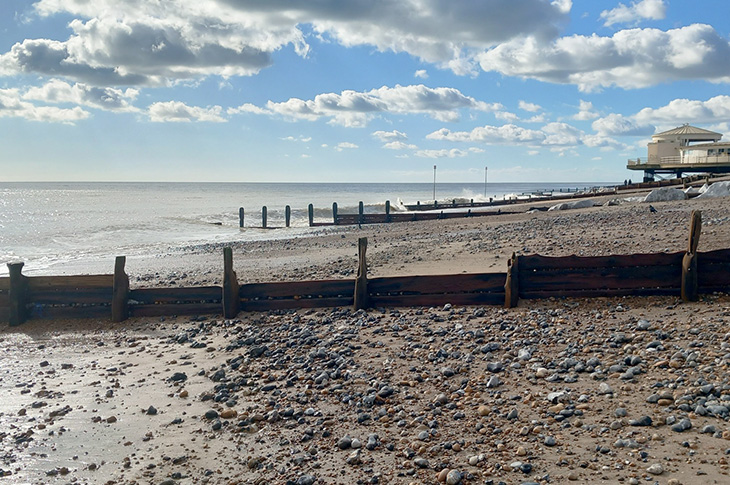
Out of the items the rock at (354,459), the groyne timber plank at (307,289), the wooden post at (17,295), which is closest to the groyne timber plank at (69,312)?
the wooden post at (17,295)

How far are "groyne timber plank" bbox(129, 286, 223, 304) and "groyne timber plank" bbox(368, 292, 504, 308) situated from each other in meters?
3.31

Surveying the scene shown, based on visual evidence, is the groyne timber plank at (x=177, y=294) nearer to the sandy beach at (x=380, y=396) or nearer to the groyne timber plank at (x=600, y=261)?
the sandy beach at (x=380, y=396)

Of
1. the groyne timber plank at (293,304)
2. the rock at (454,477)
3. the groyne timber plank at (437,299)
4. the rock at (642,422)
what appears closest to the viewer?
the rock at (454,477)

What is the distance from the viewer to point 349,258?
1917 centimetres

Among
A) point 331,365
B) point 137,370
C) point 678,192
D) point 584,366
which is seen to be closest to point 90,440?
point 137,370

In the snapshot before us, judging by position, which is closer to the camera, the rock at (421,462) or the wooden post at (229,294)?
the rock at (421,462)

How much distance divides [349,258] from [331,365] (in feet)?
35.5

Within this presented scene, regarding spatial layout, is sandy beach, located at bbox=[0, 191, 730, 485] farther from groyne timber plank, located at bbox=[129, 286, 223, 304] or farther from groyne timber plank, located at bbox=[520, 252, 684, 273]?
groyne timber plank, located at bbox=[520, 252, 684, 273]

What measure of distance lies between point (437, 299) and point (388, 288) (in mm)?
970

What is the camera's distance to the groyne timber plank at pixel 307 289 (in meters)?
11.5

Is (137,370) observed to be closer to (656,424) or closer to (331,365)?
(331,365)

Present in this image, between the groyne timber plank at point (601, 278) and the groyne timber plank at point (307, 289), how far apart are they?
338 cm

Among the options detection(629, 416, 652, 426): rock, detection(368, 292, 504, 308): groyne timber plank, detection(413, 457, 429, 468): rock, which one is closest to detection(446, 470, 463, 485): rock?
detection(413, 457, 429, 468): rock

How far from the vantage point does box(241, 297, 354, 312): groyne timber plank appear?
11.5 meters
